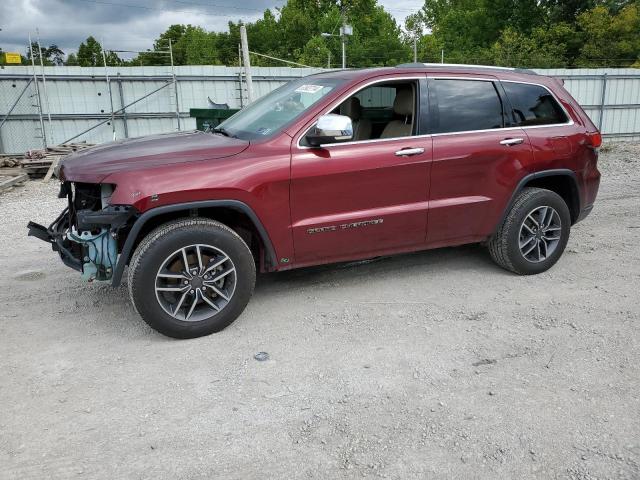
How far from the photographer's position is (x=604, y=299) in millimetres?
4602

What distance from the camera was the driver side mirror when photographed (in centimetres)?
396

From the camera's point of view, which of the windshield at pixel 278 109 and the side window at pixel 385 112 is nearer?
the windshield at pixel 278 109

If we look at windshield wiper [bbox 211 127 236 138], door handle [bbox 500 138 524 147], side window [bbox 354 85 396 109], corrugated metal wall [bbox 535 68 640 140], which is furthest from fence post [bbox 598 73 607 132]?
windshield wiper [bbox 211 127 236 138]

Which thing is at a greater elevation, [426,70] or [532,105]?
[426,70]

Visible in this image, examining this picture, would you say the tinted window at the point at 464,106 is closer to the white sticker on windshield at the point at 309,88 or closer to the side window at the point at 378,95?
the side window at the point at 378,95

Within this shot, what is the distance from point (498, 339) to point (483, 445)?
4.13 feet

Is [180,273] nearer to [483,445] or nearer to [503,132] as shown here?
[483,445]

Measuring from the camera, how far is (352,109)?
16.1 feet

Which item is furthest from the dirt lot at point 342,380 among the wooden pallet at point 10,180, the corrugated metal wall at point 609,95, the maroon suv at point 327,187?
the corrugated metal wall at point 609,95

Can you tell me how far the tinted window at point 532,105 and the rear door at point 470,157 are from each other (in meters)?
0.12

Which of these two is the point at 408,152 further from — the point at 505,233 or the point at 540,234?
the point at 540,234

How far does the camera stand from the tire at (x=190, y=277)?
3.71m

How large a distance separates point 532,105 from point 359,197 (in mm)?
1971

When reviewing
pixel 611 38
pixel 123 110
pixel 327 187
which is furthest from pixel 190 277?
pixel 611 38
